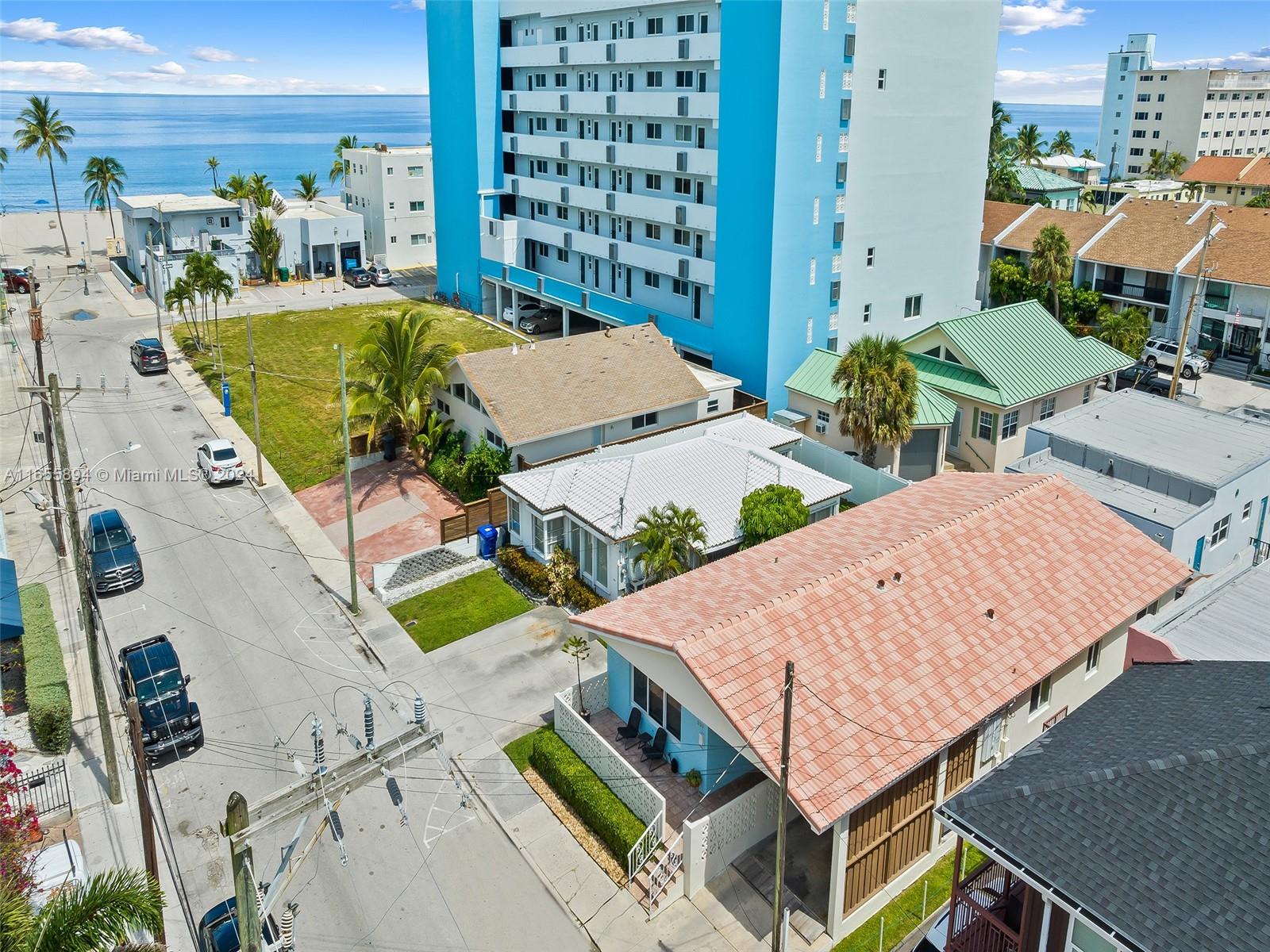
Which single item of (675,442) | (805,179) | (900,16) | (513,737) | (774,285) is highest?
(900,16)

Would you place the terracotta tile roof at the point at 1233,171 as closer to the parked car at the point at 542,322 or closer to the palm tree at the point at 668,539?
the parked car at the point at 542,322

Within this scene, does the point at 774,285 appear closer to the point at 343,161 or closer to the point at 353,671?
the point at 353,671

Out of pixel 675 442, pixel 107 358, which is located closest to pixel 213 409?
pixel 107 358

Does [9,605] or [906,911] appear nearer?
[906,911]

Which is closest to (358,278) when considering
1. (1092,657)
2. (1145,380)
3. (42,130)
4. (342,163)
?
(342,163)

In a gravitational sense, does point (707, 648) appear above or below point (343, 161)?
below

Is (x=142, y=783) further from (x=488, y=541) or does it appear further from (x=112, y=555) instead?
(x=488, y=541)
